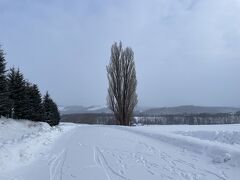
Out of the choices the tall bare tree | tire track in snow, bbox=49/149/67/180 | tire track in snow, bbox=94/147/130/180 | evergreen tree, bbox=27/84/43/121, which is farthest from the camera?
evergreen tree, bbox=27/84/43/121

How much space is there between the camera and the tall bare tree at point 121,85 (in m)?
38.2

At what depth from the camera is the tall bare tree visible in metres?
38.2

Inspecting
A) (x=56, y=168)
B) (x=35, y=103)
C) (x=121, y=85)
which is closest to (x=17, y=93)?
(x=35, y=103)

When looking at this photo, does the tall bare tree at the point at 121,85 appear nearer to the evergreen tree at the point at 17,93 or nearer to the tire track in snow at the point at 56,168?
the evergreen tree at the point at 17,93

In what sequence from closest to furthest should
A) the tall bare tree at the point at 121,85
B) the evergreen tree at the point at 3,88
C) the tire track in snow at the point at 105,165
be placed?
1. the tire track in snow at the point at 105,165
2. the evergreen tree at the point at 3,88
3. the tall bare tree at the point at 121,85

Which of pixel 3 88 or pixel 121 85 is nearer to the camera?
pixel 3 88

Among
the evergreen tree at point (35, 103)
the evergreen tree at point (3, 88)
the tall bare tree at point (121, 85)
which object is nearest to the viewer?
the evergreen tree at point (3, 88)

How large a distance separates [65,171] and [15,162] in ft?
8.54

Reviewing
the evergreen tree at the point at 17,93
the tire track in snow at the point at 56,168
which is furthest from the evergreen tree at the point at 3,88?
the tire track in snow at the point at 56,168

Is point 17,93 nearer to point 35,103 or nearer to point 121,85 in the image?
point 35,103

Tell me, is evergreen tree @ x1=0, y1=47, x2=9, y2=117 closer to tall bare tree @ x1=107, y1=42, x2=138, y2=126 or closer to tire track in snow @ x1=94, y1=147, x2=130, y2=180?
tall bare tree @ x1=107, y1=42, x2=138, y2=126

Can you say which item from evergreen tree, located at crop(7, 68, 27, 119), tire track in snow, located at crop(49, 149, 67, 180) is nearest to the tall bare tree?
evergreen tree, located at crop(7, 68, 27, 119)

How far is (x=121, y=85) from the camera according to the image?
127 ft

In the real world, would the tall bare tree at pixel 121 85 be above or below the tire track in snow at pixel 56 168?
above
